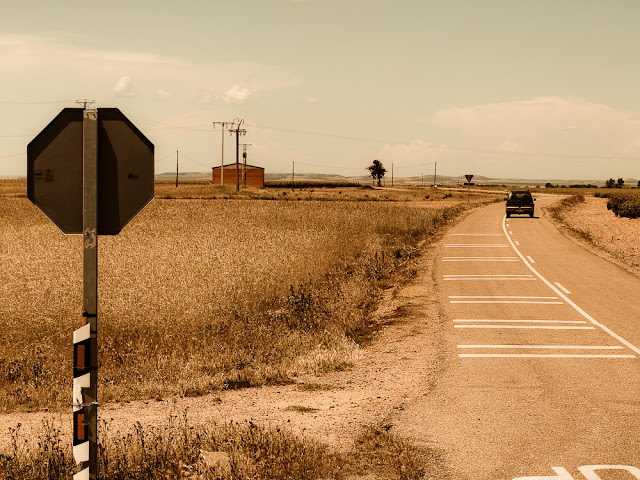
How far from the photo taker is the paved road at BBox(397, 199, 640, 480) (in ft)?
22.6

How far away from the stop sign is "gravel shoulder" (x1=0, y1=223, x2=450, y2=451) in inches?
143

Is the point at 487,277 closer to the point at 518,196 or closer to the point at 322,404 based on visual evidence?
the point at 322,404

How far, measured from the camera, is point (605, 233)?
39656 millimetres

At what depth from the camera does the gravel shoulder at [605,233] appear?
92.8ft

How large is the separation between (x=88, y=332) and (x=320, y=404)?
186 inches

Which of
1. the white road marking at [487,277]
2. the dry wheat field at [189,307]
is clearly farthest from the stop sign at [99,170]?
the white road marking at [487,277]

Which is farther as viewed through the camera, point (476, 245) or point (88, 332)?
point (476, 245)

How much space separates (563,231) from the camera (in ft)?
128

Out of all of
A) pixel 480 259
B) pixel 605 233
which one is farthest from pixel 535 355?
pixel 605 233

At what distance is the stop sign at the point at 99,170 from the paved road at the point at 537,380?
4.14m

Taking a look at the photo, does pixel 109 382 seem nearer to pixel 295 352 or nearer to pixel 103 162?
pixel 295 352

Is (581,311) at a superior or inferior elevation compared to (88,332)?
inferior

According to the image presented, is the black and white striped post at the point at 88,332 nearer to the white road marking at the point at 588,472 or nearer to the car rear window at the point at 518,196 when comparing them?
the white road marking at the point at 588,472

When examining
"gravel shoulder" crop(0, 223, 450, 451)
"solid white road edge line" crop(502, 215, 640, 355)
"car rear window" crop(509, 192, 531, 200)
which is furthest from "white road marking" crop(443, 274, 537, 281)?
"car rear window" crop(509, 192, 531, 200)
